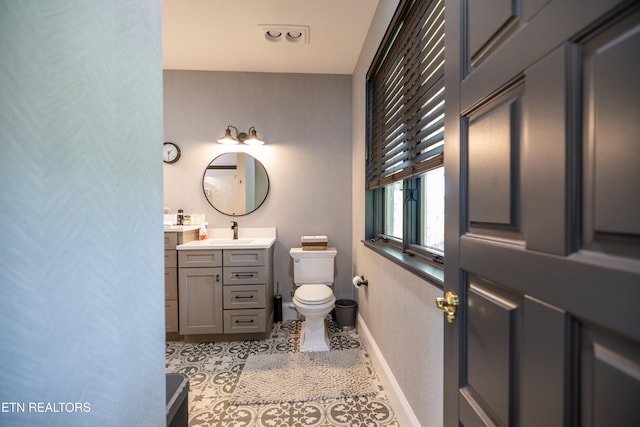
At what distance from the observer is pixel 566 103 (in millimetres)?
402

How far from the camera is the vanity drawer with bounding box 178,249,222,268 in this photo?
7.93 feet

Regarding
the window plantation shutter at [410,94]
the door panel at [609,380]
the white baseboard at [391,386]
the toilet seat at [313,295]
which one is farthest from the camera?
the toilet seat at [313,295]

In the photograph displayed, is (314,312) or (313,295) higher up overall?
(313,295)

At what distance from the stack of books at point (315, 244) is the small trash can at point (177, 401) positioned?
1971 millimetres

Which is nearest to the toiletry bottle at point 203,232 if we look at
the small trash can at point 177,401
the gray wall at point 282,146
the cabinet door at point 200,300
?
the gray wall at point 282,146

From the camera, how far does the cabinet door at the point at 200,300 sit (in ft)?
7.90

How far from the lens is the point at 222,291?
244 cm

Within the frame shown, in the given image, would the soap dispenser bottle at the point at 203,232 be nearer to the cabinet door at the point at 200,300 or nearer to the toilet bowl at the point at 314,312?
the cabinet door at the point at 200,300

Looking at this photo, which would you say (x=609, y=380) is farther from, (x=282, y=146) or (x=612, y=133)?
(x=282, y=146)

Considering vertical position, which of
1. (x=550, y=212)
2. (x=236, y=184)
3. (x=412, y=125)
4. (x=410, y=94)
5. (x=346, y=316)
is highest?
(x=410, y=94)

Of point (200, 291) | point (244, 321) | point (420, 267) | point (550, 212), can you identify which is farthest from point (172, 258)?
point (550, 212)

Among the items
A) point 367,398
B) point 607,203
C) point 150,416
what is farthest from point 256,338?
point 607,203

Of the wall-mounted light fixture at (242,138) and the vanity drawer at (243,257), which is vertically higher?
the wall-mounted light fixture at (242,138)

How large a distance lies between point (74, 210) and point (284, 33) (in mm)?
2481
